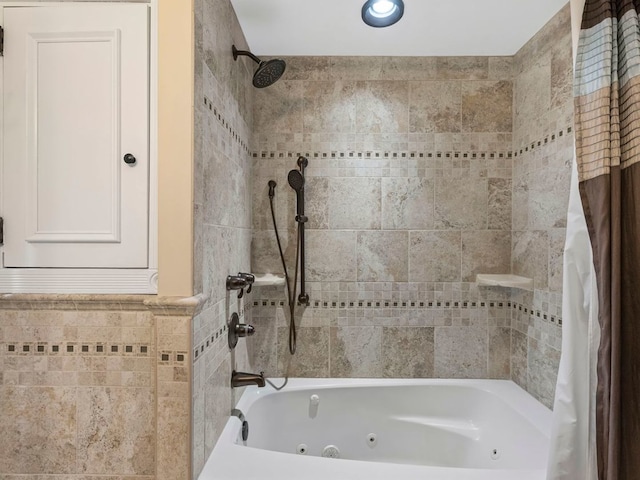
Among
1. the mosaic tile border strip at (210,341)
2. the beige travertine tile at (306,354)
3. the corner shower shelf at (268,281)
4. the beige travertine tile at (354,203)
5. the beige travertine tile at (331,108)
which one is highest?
the beige travertine tile at (331,108)

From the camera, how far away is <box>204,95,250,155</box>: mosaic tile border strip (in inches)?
46.9

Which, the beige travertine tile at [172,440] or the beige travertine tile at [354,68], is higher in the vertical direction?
the beige travertine tile at [354,68]

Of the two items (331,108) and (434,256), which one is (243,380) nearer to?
(434,256)

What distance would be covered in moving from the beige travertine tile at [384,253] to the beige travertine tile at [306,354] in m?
0.44

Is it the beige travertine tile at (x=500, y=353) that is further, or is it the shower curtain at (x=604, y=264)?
the beige travertine tile at (x=500, y=353)

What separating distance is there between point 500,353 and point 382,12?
1.81 metres

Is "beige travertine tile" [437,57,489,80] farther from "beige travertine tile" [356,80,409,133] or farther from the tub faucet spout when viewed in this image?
the tub faucet spout

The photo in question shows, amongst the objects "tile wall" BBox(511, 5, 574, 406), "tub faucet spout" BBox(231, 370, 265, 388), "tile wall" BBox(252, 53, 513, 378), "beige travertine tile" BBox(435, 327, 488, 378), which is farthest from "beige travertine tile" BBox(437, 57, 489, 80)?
"tub faucet spout" BBox(231, 370, 265, 388)

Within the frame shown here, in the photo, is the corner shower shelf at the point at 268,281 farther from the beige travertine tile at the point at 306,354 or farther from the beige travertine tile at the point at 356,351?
the beige travertine tile at the point at 356,351

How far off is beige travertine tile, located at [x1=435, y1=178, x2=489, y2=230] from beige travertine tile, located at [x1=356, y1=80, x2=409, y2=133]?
1.29 ft

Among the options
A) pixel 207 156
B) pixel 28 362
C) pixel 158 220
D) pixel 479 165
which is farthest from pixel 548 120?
Answer: pixel 28 362

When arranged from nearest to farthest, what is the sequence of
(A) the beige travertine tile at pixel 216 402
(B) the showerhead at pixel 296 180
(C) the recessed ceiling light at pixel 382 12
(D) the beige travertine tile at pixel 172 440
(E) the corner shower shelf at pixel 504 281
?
(D) the beige travertine tile at pixel 172 440
(A) the beige travertine tile at pixel 216 402
(C) the recessed ceiling light at pixel 382 12
(E) the corner shower shelf at pixel 504 281
(B) the showerhead at pixel 296 180

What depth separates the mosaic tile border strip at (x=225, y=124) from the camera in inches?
46.9

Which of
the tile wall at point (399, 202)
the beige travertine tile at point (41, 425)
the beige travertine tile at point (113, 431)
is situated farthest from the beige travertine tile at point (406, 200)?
the beige travertine tile at point (41, 425)
